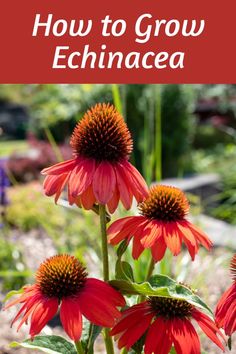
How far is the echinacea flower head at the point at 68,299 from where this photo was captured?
1174 mm

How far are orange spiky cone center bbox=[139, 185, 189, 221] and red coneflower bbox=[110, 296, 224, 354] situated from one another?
7.3 inches

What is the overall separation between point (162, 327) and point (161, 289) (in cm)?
14

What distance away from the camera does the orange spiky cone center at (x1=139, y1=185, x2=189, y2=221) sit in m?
1.37

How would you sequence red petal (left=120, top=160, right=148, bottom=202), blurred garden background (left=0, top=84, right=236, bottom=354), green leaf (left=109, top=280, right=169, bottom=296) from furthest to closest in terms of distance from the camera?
blurred garden background (left=0, top=84, right=236, bottom=354) → red petal (left=120, top=160, right=148, bottom=202) → green leaf (left=109, top=280, right=169, bottom=296)

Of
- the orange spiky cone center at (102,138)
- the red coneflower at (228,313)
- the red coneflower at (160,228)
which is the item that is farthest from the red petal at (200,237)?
the orange spiky cone center at (102,138)

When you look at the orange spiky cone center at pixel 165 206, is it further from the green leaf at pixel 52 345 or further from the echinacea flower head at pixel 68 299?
the green leaf at pixel 52 345

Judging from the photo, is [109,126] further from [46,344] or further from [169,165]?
[169,165]

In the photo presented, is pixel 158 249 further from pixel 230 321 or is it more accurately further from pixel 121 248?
pixel 230 321

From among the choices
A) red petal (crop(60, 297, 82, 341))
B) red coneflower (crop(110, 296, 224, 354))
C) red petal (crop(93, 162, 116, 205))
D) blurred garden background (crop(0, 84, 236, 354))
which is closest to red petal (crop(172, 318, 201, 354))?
red coneflower (crop(110, 296, 224, 354))

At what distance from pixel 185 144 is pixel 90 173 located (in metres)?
6.77

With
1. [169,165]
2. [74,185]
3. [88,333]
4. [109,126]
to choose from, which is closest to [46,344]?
[88,333]

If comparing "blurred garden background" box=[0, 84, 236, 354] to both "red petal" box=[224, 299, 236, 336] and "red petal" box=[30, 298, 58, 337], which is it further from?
"red petal" box=[224, 299, 236, 336]

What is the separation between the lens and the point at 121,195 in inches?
48.6

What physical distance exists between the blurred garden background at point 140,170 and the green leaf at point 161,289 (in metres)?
0.46
